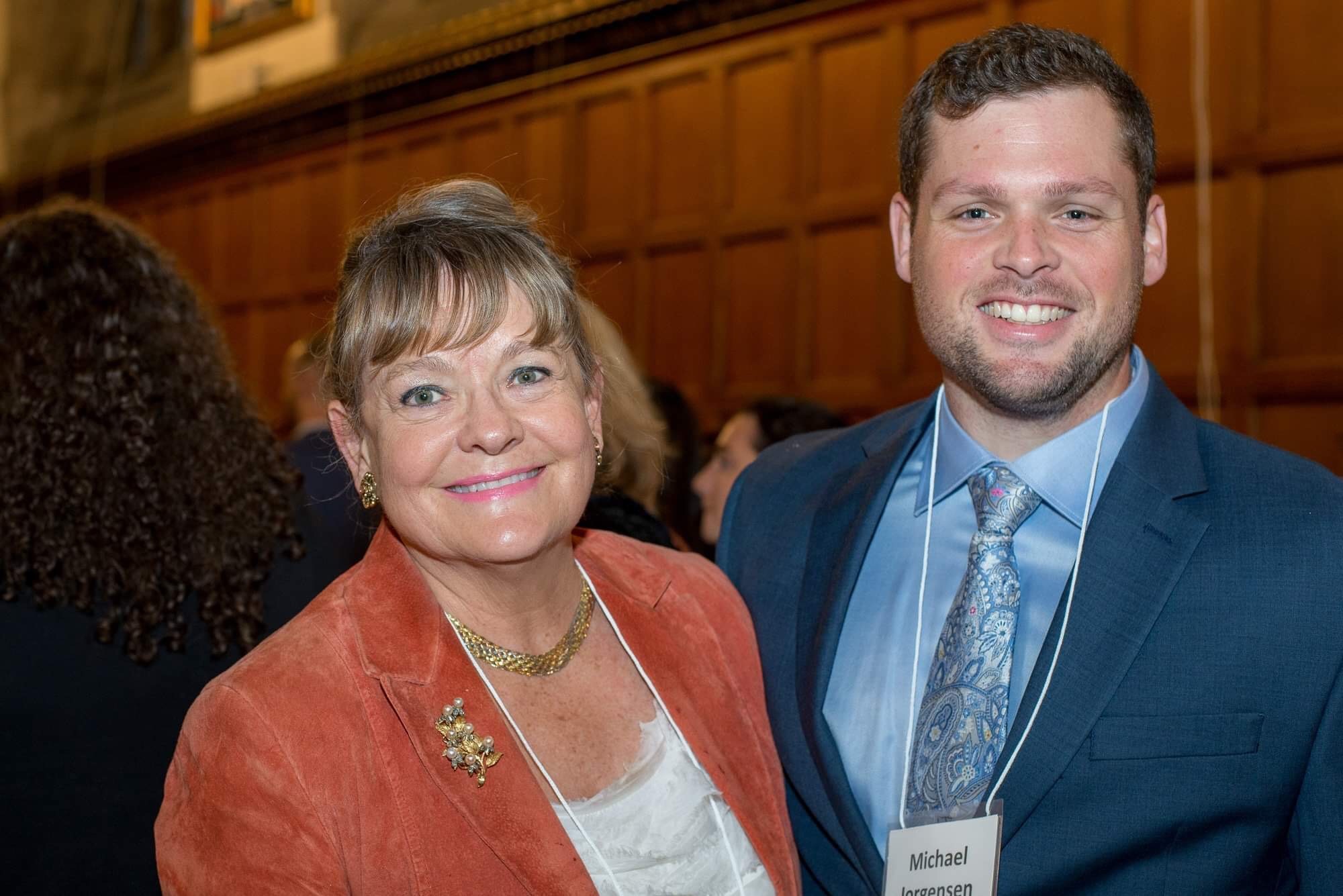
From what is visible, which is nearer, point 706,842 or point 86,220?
point 706,842

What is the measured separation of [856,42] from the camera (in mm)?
5344

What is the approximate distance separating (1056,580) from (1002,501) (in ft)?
0.46

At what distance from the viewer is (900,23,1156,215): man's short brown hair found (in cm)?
198

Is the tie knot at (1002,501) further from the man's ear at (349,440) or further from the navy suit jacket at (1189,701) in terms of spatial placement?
the man's ear at (349,440)

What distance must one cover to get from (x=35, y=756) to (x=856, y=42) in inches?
168

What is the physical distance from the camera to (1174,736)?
1.75 m

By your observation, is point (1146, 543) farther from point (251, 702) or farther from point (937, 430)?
point (251, 702)

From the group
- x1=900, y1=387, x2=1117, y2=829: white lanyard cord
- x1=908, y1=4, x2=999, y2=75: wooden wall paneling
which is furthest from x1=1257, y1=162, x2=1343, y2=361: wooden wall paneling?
x1=900, y1=387, x2=1117, y2=829: white lanyard cord

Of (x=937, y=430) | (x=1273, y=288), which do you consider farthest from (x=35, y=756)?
(x=1273, y=288)

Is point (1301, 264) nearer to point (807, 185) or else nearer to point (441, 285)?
point (807, 185)

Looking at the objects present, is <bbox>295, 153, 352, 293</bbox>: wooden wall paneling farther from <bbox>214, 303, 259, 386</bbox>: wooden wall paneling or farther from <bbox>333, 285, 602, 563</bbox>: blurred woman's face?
<bbox>333, 285, 602, 563</bbox>: blurred woman's face

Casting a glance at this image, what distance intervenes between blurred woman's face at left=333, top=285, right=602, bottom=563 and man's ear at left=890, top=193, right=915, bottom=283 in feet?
2.16

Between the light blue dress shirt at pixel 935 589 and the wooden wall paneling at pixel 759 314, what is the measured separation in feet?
11.5

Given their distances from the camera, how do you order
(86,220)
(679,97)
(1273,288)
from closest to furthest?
(86,220) → (1273,288) → (679,97)
